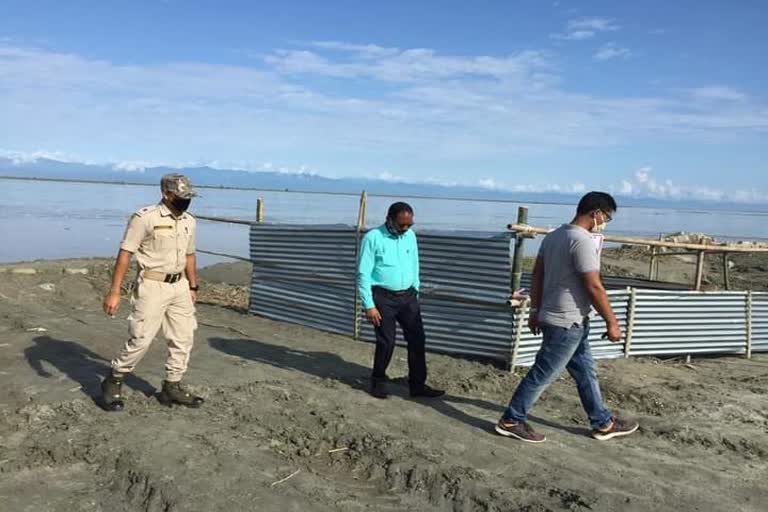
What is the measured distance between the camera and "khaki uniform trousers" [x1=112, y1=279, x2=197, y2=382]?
16.4 feet

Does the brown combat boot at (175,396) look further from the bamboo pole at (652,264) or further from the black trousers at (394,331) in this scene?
the bamboo pole at (652,264)

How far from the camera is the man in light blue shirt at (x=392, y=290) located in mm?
5570

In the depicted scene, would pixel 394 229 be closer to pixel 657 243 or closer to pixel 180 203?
pixel 180 203

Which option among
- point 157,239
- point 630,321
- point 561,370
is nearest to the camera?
point 561,370

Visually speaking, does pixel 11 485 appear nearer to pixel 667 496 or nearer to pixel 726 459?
pixel 667 496

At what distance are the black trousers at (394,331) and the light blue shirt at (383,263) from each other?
0.33ft

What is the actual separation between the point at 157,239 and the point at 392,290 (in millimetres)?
1934

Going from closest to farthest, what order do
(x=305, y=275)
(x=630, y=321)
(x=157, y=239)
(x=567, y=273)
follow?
(x=567, y=273) < (x=157, y=239) < (x=630, y=321) < (x=305, y=275)

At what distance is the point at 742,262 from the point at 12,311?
829 inches

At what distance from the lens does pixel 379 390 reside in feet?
18.9

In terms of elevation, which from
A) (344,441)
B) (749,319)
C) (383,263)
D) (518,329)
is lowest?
(344,441)

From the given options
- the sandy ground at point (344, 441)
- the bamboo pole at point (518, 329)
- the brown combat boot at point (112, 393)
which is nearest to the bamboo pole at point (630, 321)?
the sandy ground at point (344, 441)

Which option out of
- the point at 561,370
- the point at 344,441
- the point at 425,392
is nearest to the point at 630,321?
the point at 425,392

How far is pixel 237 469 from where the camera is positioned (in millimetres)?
4242
